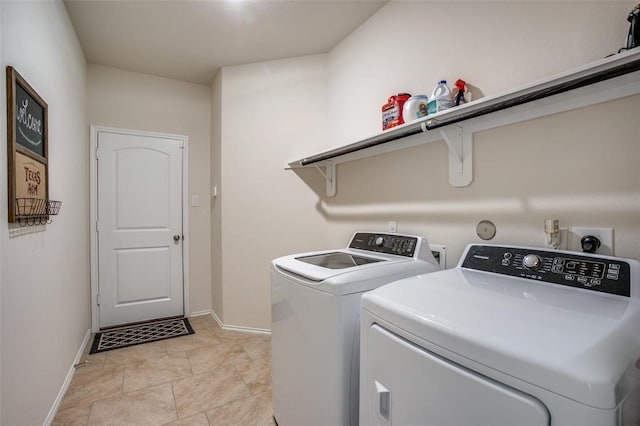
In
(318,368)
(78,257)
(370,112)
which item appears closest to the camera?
(318,368)

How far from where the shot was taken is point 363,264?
5.07 ft

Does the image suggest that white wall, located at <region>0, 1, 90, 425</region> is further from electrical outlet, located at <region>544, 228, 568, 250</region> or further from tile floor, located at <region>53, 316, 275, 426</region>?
electrical outlet, located at <region>544, 228, 568, 250</region>

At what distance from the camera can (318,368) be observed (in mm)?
1220

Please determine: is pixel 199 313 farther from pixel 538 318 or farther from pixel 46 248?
pixel 538 318

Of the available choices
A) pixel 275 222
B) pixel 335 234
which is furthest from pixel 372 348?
pixel 275 222

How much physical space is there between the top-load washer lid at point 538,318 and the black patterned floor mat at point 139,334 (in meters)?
2.56

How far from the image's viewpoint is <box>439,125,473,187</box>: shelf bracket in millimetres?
1482

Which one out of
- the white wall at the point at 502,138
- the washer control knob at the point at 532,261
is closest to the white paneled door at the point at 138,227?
the white wall at the point at 502,138

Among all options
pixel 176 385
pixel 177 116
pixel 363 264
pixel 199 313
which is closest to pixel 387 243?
pixel 363 264

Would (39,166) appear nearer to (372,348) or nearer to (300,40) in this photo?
(372,348)

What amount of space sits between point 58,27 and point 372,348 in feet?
8.53

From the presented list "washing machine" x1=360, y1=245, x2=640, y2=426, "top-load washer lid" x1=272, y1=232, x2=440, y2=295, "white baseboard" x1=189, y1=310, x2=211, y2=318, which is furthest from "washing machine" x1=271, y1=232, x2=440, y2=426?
"white baseboard" x1=189, y1=310, x2=211, y2=318

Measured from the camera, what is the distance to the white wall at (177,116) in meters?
2.93

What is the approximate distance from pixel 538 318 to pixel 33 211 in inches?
78.6
